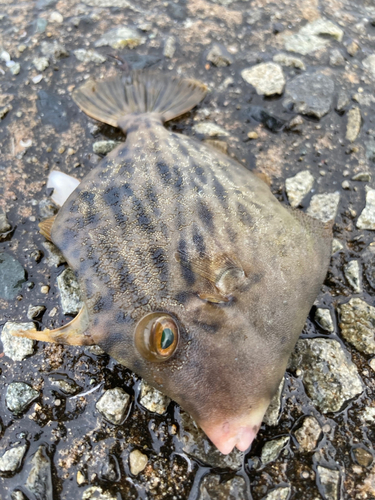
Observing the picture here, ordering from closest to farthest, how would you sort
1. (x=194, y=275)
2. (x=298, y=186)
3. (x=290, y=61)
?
(x=194, y=275) < (x=298, y=186) < (x=290, y=61)

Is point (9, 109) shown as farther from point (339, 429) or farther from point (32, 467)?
point (339, 429)

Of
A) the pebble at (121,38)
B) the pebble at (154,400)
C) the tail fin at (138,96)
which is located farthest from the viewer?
the pebble at (121,38)

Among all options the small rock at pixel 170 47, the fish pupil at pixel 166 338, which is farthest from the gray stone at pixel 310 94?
the fish pupil at pixel 166 338

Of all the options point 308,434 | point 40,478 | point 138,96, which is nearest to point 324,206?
point 308,434

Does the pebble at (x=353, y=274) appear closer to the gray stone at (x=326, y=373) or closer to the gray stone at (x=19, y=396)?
the gray stone at (x=326, y=373)

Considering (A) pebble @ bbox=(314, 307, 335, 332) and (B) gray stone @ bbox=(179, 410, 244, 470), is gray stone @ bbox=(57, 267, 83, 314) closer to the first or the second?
(B) gray stone @ bbox=(179, 410, 244, 470)

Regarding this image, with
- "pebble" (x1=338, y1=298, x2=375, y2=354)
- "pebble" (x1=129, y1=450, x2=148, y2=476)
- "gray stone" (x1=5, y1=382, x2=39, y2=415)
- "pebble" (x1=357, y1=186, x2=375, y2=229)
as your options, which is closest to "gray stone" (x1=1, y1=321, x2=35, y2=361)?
"gray stone" (x1=5, y1=382, x2=39, y2=415)

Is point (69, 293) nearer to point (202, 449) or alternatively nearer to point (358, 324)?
point (202, 449)
